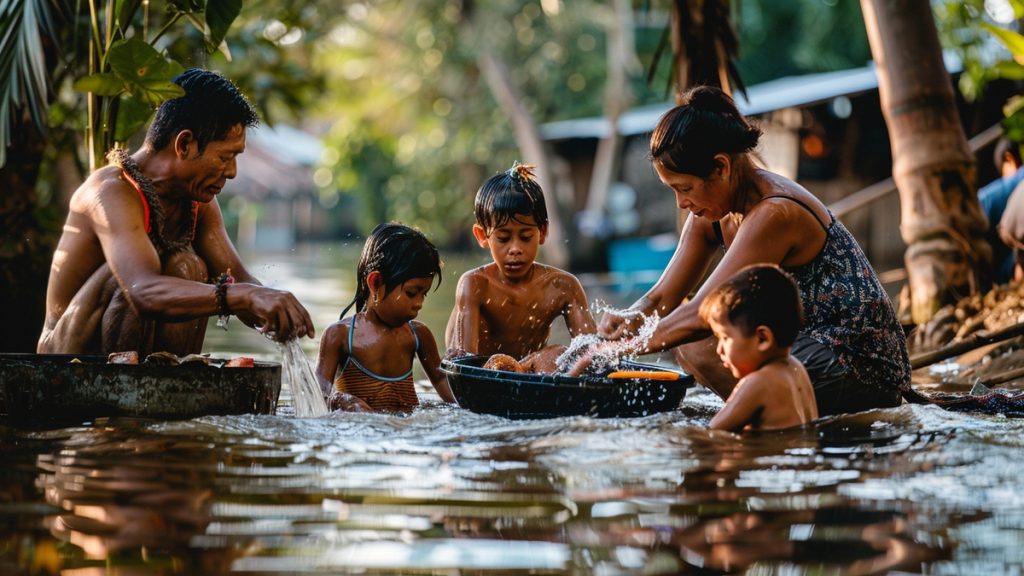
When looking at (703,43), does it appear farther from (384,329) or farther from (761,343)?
(761,343)

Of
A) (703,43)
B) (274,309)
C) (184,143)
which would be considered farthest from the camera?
(703,43)

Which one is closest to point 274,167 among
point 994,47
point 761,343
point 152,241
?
point 994,47

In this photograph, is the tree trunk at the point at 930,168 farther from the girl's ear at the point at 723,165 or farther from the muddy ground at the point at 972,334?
the girl's ear at the point at 723,165

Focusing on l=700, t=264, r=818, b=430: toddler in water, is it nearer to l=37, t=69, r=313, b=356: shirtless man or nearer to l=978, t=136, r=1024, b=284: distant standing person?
l=37, t=69, r=313, b=356: shirtless man

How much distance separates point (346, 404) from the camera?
5180 millimetres

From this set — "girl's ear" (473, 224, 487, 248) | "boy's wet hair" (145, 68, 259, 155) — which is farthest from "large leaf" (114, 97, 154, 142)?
"girl's ear" (473, 224, 487, 248)

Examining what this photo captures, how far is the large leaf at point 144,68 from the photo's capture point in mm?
5277

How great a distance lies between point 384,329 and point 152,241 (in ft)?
3.77

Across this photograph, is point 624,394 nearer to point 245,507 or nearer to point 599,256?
point 245,507

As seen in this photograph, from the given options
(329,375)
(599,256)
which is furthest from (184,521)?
(599,256)

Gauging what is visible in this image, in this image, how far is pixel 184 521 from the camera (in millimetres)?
2936

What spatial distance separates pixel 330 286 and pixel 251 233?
33929 millimetres

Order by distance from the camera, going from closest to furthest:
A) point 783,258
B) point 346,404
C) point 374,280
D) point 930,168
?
point 783,258
point 346,404
point 374,280
point 930,168

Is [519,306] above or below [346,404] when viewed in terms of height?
above
